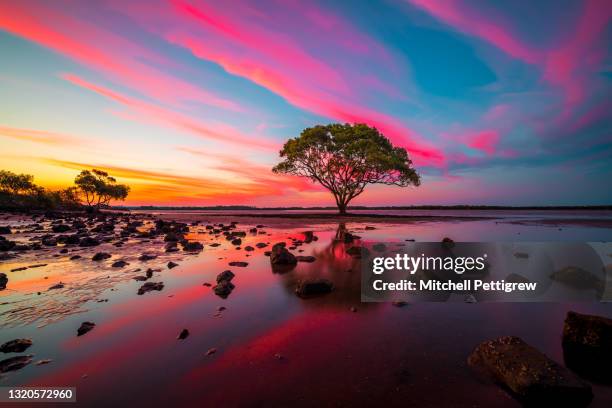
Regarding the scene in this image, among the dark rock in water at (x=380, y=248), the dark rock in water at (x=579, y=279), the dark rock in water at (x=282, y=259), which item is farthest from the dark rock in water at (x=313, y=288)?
the dark rock in water at (x=579, y=279)

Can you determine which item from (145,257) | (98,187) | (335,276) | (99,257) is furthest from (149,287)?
(98,187)

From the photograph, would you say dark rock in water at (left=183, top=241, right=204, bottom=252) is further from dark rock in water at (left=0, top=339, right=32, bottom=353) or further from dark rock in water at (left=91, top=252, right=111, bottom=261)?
dark rock in water at (left=0, top=339, right=32, bottom=353)

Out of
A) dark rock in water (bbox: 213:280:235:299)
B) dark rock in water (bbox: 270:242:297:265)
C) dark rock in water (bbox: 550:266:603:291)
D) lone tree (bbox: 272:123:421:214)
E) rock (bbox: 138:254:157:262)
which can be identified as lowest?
rock (bbox: 138:254:157:262)

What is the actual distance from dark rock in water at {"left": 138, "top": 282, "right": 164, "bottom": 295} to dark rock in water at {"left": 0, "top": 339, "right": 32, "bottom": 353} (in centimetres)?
281

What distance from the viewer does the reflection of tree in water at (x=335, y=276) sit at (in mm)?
7092

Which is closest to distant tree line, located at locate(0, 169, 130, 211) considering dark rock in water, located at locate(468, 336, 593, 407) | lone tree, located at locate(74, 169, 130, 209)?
lone tree, located at locate(74, 169, 130, 209)

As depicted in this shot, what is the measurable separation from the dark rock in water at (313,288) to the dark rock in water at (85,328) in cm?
474

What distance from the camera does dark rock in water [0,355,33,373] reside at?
4082 mm

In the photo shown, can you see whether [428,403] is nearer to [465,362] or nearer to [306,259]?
[465,362]

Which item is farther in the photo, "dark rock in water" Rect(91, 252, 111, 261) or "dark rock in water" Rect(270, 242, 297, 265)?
"dark rock in water" Rect(91, 252, 111, 261)

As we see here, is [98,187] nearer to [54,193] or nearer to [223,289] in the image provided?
[54,193]

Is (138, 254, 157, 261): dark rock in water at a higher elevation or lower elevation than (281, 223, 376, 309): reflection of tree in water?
lower

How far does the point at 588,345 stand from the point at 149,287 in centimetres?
1004

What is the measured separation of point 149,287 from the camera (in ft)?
26.3
